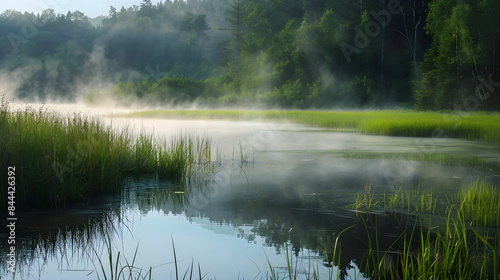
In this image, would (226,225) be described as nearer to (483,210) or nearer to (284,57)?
(483,210)

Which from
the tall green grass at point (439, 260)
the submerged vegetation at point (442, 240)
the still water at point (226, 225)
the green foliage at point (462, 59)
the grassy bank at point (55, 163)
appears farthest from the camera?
the green foliage at point (462, 59)

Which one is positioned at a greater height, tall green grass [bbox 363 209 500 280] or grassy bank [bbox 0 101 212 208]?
grassy bank [bbox 0 101 212 208]

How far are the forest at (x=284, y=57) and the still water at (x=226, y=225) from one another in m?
17.6

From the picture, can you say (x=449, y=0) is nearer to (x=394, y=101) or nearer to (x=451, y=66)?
(x=451, y=66)

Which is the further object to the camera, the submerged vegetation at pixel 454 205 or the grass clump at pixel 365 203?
the grass clump at pixel 365 203

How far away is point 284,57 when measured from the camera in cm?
3722

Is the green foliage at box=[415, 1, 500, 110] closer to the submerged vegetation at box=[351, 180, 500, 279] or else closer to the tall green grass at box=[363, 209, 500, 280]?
the submerged vegetation at box=[351, 180, 500, 279]

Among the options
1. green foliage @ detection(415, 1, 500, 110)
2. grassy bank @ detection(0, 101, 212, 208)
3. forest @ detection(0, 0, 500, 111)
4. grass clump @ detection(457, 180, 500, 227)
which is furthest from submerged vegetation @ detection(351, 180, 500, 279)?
forest @ detection(0, 0, 500, 111)

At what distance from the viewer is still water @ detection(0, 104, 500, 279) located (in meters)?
3.32

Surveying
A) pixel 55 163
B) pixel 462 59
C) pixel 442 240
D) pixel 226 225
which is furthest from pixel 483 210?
pixel 462 59

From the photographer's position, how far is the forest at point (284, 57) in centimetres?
2445

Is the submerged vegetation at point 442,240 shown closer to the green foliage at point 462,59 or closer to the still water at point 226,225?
the still water at point 226,225

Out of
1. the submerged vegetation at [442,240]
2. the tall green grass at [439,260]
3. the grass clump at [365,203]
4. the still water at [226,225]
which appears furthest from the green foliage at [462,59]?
the tall green grass at [439,260]

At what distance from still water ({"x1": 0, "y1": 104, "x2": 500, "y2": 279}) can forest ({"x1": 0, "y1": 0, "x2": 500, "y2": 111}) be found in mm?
17591
